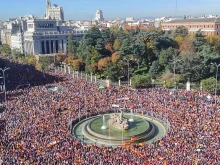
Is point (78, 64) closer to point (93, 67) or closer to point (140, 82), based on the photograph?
point (93, 67)

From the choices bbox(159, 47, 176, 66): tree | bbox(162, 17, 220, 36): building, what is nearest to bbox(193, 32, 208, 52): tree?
bbox(159, 47, 176, 66): tree

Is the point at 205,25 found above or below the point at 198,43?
above

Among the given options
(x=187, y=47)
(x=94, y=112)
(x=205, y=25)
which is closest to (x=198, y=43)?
(x=187, y=47)

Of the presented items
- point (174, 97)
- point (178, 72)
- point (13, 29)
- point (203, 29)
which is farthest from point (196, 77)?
point (13, 29)

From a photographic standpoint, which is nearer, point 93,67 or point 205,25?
point 93,67

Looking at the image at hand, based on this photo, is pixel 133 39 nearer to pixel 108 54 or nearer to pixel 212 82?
pixel 108 54

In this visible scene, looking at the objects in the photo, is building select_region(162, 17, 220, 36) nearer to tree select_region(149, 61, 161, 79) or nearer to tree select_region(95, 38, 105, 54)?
tree select_region(95, 38, 105, 54)
